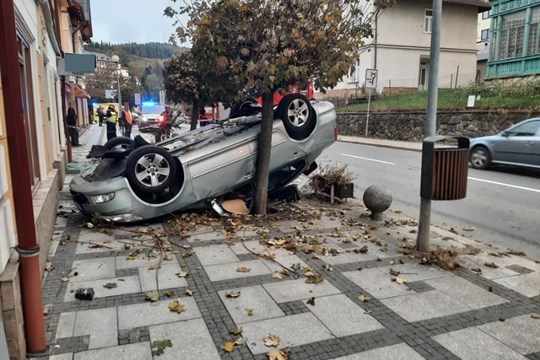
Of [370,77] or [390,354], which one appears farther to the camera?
[370,77]

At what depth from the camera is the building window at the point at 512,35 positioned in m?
23.9

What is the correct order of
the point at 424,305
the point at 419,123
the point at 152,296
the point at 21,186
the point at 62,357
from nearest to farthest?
the point at 21,186
the point at 62,357
the point at 424,305
the point at 152,296
the point at 419,123

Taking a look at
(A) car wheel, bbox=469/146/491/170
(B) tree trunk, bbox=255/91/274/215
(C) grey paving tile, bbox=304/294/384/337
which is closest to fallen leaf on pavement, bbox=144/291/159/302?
(C) grey paving tile, bbox=304/294/384/337

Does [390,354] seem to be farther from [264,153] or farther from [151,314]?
[264,153]

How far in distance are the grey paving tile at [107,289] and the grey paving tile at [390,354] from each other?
2145 mm

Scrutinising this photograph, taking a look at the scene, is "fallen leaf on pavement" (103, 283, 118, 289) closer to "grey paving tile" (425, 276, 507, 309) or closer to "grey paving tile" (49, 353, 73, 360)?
"grey paving tile" (49, 353, 73, 360)

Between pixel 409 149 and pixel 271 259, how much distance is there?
50.8ft

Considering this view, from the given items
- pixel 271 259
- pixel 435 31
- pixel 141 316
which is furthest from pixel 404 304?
pixel 435 31

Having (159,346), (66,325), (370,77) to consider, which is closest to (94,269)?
(66,325)

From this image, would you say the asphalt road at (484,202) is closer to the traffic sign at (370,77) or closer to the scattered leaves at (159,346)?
the scattered leaves at (159,346)

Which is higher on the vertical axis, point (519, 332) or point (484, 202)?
point (519, 332)

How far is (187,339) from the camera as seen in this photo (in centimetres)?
331

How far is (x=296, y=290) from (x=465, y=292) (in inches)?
62.2

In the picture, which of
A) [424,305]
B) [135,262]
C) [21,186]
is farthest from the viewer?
[135,262]
